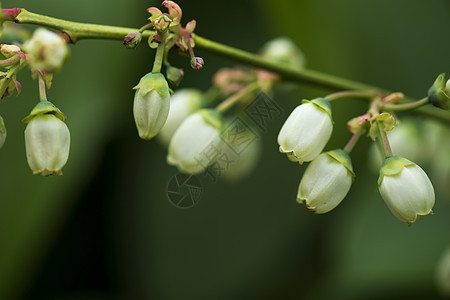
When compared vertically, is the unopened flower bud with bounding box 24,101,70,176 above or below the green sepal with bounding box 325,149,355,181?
below

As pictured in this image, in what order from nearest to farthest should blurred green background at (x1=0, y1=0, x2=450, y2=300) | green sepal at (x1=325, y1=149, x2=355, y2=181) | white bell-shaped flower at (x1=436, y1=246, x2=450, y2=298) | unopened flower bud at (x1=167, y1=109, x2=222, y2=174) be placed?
green sepal at (x1=325, y1=149, x2=355, y2=181)
unopened flower bud at (x1=167, y1=109, x2=222, y2=174)
white bell-shaped flower at (x1=436, y1=246, x2=450, y2=298)
blurred green background at (x1=0, y1=0, x2=450, y2=300)

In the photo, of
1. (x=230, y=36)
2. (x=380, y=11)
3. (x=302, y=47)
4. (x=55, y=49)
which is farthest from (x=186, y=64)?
(x=55, y=49)

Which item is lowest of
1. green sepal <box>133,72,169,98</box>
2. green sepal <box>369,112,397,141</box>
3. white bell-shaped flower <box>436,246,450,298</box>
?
white bell-shaped flower <box>436,246,450,298</box>

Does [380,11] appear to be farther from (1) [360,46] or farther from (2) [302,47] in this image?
(2) [302,47]

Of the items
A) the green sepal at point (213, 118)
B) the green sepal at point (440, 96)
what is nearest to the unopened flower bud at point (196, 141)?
the green sepal at point (213, 118)

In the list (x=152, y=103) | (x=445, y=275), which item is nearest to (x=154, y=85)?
(x=152, y=103)

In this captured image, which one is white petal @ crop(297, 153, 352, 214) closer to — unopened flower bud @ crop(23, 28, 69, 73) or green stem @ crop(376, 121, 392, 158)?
green stem @ crop(376, 121, 392, 158)

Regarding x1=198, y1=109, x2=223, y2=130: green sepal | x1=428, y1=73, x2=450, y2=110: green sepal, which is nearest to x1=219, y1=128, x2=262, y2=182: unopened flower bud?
x1=198, y1=109, x2=223, y2=130: green sepal
